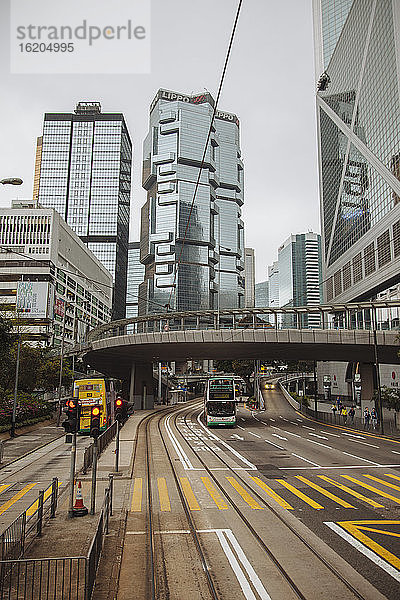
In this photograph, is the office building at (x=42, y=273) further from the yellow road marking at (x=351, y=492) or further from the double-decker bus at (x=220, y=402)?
the yellow road marking at (x=351, y=492)

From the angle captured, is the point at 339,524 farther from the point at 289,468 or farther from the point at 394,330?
the point at 394,330

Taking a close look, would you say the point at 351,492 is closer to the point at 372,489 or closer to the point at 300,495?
the point at 372,489

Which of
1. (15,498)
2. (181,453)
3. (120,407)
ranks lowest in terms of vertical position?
(181,453)

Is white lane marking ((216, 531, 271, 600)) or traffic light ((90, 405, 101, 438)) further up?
traffic light ((90, 405, 101, 438))

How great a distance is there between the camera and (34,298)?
359 ft

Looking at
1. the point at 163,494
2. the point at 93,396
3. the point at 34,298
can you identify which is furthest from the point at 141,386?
the point at 163,494

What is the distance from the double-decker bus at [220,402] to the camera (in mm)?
48188

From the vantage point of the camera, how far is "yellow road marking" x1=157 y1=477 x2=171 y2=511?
15.8 m

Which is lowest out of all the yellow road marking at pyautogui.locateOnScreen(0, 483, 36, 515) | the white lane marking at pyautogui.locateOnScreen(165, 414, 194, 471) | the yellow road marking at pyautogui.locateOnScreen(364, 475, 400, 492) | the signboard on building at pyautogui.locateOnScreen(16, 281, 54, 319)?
the white lane marking at pyautogui.locateOnScreen(165, 414, 194, 471)

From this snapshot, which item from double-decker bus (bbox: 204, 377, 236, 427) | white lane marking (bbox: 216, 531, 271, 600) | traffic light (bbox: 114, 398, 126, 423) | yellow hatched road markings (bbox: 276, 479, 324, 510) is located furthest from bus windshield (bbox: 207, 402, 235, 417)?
white lane marking (bbox: 216, 531, 271, 600)

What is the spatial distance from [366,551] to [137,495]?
8.76 metres

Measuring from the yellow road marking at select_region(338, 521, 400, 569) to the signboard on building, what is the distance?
102m

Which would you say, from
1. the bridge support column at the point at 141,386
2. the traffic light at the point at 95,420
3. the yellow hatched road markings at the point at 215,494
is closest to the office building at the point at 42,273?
the bridge support column at the point at 141,386

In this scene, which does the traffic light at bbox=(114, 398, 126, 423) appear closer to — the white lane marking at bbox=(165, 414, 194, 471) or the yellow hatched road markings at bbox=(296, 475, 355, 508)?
the white lane marking at bbox=(165, 414, 194, 471)
